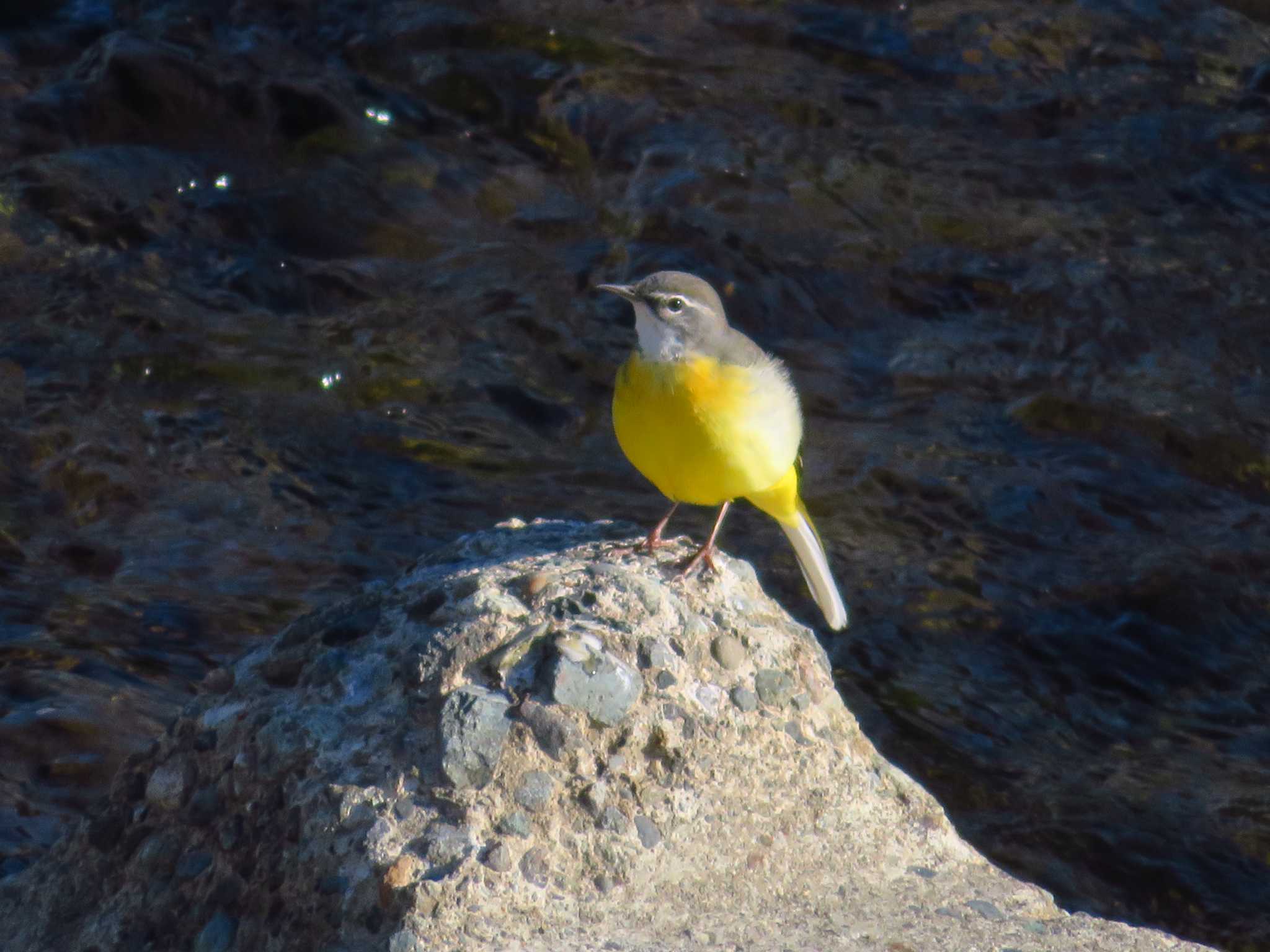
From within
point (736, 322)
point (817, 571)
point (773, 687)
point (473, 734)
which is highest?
point (473, 734)

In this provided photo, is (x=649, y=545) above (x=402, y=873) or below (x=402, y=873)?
below

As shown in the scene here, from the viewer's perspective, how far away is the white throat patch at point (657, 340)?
542 cm

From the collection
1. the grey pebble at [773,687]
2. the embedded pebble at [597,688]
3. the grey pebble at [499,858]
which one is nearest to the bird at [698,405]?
the grey pebble at [773,687]

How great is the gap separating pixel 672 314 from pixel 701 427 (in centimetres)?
52

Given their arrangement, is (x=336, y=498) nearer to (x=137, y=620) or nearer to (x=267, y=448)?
(x=267, y=448)

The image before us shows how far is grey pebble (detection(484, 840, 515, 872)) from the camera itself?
12.6 feet

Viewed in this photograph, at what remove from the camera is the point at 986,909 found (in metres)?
4.19

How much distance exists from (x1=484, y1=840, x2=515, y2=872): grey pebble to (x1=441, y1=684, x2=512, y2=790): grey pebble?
0.17m

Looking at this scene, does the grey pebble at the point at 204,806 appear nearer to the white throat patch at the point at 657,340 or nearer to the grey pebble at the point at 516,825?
the grey pebble at the point at 516,825

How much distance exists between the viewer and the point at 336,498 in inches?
351

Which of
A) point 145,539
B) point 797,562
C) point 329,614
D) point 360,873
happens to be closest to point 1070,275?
point 797,562

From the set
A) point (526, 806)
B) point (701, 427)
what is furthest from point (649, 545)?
point (526, 806)

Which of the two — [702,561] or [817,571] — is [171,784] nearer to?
[702,561]

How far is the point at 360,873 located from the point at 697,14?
393 inches
